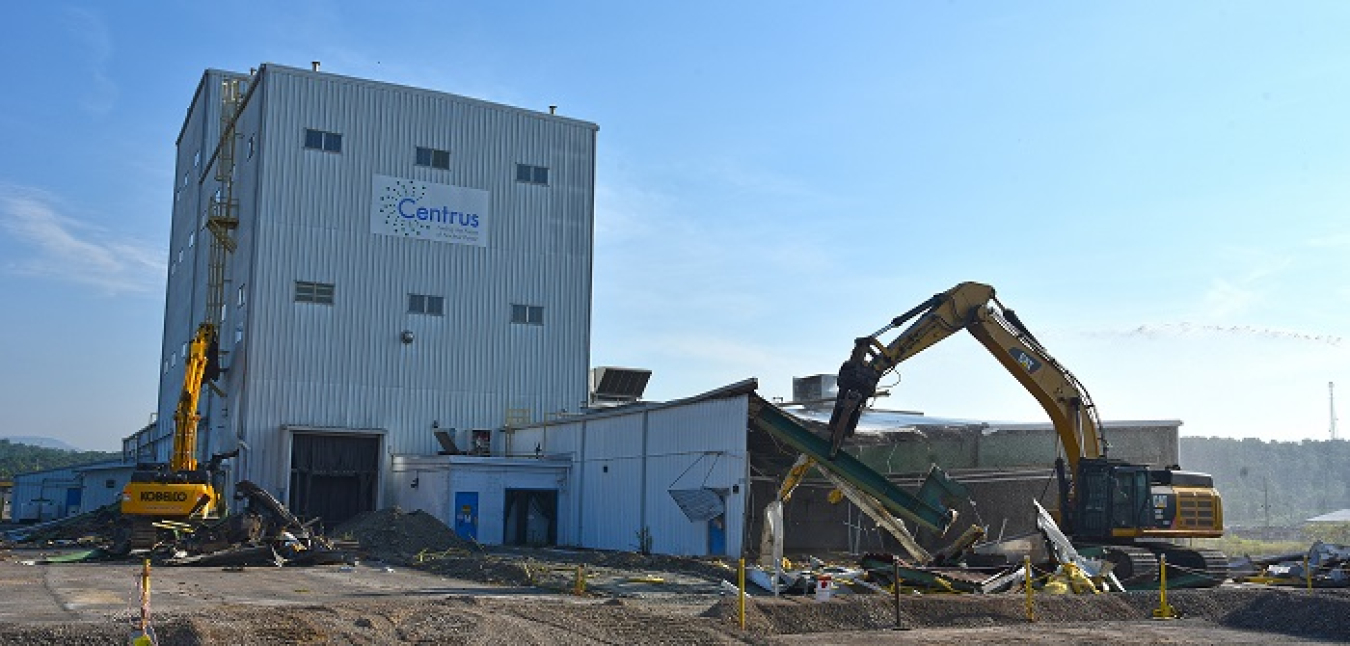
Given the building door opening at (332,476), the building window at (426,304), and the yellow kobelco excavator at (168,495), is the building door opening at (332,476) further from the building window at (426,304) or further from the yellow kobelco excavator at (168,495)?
the yellow kobelco excavator at (168,495)

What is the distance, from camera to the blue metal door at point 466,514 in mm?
41438

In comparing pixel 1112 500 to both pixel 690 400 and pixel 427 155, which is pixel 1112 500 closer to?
pixel 690 400

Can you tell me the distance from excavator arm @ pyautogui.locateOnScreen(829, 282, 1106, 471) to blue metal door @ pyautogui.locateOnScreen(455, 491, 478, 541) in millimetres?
17159

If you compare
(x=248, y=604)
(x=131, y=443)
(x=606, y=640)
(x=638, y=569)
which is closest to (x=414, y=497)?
(x=638, y=569)

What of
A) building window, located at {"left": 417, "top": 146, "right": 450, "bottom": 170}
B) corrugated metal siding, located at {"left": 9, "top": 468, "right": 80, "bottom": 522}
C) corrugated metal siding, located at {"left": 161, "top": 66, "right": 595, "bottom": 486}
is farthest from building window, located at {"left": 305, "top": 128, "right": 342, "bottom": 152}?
corrugated metal siding, located at {"left": 9, "top": 468, "right": 80, "bottom": 522}

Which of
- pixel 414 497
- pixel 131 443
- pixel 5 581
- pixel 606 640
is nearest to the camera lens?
pixel 606 640

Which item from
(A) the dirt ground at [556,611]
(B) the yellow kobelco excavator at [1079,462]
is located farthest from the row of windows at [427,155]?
(B) the yellow kobelco excavator at [1079,462]

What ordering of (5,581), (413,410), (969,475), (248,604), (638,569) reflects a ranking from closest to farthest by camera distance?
1. (248,604)
2. (5,581)
3. (638,569)
4. (969,475)
5. (413,410)

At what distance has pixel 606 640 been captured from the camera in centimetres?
1711

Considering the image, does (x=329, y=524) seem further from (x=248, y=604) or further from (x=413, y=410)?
(x=248, y=604)

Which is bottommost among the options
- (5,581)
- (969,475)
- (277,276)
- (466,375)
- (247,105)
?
(5,581)

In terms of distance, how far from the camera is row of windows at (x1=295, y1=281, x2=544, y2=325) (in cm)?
4531

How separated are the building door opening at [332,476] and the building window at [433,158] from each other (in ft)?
34.7

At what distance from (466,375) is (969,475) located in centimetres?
1981
